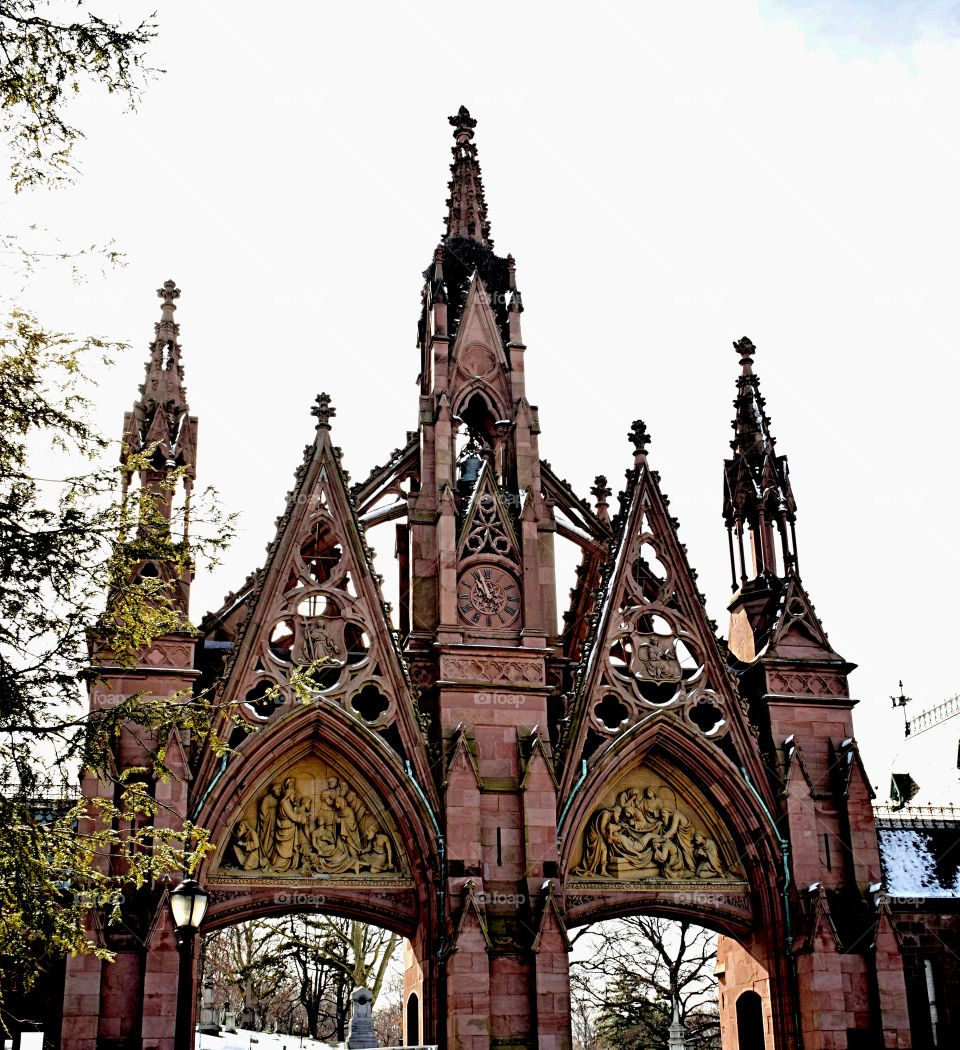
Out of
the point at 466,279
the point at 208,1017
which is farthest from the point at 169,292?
the point at 208,1017

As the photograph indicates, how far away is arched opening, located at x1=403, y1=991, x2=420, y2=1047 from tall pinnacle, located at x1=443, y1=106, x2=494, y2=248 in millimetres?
15427

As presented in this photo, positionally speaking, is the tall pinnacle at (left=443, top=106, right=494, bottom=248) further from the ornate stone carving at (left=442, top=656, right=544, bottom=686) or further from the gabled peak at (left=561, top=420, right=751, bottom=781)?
the ornate stone carving at (left=442, top=656, right=544, bottom=686)

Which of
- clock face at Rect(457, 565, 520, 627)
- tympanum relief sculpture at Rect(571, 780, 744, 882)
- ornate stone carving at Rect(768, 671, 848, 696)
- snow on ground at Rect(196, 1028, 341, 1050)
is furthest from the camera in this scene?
snow on ground at Rect(196, 1028, 341, 1050)

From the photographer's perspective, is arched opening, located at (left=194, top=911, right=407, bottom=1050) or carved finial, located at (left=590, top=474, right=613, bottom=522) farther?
arched opening, located at (left=194, top=911, right=407, bottom=1050)

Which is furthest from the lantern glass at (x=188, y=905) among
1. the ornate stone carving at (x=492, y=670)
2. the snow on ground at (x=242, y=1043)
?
the snow on ground at (x=242, y=1043)

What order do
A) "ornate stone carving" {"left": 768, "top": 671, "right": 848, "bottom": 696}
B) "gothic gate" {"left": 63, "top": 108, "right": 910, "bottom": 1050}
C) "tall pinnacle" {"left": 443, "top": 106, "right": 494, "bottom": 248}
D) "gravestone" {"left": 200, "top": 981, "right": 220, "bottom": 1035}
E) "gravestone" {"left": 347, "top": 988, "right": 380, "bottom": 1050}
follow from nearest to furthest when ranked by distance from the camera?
1. "gothic gate" {"left": 63, "top": 108, "right": 910, "bottom": 1050}
2. "ornate stone carving" {"left": 768, "top": 671, "right": 848, "bottom": 696}
3. "gravestone" {"left": 347, "top": 988, "right": 380, "bottom": 1050}
4. "tall pinnacle" {"left": 443, "top": 106, "right": 494, "bottom": 248}
5. "gravestone" {"left": 200, "top": 981, "right": 220, "bottom": 1035}

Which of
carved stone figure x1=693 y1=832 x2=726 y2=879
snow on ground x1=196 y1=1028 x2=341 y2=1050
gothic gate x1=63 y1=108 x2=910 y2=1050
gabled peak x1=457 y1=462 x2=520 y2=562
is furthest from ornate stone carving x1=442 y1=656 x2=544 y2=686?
snow on ground x1=196 y1=1028 x2=341 y2=1050

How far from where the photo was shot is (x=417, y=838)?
22.1 metres

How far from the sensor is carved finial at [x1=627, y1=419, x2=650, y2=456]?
26.0 m

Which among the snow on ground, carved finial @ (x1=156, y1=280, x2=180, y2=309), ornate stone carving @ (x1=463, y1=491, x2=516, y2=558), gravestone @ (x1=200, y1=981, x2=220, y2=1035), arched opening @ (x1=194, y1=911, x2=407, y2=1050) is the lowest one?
the snow on ground

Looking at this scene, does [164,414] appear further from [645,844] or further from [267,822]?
[645,844]

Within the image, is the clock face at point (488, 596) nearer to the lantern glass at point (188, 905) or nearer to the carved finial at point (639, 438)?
the carved finial at point (639, 438)

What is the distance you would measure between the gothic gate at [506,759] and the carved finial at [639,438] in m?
0.04

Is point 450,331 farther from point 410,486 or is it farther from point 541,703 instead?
point 541,703
